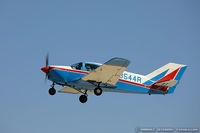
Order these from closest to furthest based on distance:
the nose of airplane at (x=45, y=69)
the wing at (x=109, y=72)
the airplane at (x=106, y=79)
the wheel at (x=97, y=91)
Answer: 1. the wing at (x=109, y=72)
2. the airplane at (x=106, y=79)
3. the nose of airplane at (x=45, y=69)
4. the wheel at (x=97, y=91)

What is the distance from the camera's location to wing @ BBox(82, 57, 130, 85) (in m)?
16.3

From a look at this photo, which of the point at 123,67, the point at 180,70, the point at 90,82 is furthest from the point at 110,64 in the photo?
the point at 180,70

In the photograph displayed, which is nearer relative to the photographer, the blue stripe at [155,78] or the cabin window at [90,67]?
the cabin window at [90,67]

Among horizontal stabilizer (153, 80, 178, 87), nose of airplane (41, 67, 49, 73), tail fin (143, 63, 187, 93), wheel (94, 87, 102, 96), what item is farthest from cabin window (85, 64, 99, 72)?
horizontal stabilizer (153, 80, 178, 87)

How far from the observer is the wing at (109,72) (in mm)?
16347

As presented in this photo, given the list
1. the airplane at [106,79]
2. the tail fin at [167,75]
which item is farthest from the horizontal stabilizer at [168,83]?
the tail fin at [167,75]

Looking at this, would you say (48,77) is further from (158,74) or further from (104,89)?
(158,74)

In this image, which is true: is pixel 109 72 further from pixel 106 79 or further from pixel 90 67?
pixel 90 67

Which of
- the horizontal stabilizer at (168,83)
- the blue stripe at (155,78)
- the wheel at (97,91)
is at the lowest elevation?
the wheel at (97,91)

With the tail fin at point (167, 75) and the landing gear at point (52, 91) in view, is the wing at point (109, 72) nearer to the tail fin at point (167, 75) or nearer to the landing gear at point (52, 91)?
the landing gear at point (52, 91)

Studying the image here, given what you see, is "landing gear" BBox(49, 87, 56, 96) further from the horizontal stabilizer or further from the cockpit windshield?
the horizontal stabilizer

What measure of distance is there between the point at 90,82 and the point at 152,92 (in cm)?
476

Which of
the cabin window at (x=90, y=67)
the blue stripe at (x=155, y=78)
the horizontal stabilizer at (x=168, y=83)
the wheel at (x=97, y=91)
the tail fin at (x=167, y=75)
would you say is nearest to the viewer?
the cabin window at (x=90, y=67)

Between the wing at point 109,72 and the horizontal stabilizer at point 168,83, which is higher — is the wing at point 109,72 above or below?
above
